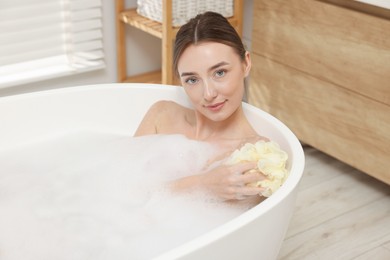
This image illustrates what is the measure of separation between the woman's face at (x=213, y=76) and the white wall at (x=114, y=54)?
4.31ft

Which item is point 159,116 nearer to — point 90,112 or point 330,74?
point 90,112

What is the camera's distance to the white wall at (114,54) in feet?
9.56

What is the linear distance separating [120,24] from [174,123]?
1121 millimetres

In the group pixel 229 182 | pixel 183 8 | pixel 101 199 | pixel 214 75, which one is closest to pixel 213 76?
pixel 214 75

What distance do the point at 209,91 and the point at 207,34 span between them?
151 mm

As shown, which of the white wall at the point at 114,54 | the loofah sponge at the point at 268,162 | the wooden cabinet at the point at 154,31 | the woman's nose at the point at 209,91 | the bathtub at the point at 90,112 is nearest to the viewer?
the loofah sponge at the point at 268,162

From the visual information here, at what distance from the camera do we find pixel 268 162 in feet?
4.90

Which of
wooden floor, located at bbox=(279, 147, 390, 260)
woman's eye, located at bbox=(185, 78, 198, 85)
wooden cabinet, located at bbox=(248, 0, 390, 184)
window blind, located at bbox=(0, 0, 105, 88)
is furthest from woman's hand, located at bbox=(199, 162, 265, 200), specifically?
window blind, located at bbox=(0, 0, 105, 88)

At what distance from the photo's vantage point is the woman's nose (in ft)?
5.41

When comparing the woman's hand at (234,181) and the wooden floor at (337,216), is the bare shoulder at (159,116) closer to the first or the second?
the woman's hand at (234,181)

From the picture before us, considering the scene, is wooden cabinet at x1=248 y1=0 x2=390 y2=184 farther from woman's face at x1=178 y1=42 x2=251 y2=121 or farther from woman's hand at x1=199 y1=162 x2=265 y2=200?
woman's hand at x1=199 y1=162 x2=265 y2=200

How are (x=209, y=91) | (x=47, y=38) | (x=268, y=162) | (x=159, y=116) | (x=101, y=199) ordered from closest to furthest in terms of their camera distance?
(x=268, y=162) → (x=209, y=91) → (x=101, y=199) → (x=159, y=116) → (x=47, y=38)

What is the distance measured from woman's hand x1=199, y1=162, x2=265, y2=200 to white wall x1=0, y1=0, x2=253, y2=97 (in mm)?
1475

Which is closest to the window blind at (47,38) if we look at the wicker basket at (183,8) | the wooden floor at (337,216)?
the wicker basket at (183,8)
